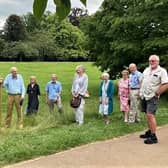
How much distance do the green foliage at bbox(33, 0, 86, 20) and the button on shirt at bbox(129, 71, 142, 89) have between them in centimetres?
972

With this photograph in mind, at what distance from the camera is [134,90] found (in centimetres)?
1135

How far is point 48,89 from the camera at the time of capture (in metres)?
13.1

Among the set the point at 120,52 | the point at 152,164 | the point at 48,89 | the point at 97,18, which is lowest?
the point at 152,164

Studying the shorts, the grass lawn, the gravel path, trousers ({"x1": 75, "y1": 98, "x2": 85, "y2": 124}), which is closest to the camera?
the gravel path

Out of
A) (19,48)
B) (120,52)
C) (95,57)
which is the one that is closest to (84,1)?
(120,52)

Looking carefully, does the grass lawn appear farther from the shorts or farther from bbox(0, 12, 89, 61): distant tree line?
bbox(0, 12, 89, 61): distant tree line

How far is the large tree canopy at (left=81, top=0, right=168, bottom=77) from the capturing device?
20.5 m

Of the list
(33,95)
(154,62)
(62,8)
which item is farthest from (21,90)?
(62,8)

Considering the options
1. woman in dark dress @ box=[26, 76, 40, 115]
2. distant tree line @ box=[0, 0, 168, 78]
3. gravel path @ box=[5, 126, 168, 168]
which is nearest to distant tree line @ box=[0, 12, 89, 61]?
distant tree line @ box=[0, 0, 168, 78]

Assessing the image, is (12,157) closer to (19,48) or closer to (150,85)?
(150,85)

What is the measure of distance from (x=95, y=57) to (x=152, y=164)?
21.2m

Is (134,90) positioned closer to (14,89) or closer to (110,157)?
(14,89)

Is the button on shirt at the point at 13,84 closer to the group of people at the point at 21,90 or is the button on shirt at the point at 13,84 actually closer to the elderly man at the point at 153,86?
the group of people at the point at 21,90

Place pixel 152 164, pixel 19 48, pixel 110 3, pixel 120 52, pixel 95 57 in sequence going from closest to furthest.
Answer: pixel 152 164 → pixel 120 52 → pixel 110 3 → pixel 95 57 → pixel 19 48
